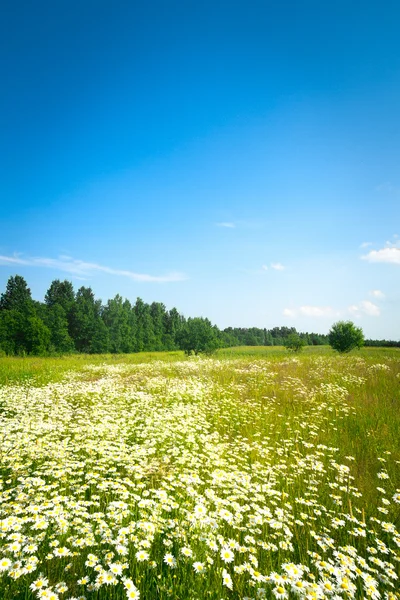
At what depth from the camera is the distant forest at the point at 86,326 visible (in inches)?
1725

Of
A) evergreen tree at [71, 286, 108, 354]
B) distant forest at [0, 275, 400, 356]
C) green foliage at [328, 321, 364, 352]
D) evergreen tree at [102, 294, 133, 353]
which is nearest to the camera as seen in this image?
green foliage at [328, 321, 364, 352]

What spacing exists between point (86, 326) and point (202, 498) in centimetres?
6575

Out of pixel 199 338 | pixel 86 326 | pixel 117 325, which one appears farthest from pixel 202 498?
pixel 117 325

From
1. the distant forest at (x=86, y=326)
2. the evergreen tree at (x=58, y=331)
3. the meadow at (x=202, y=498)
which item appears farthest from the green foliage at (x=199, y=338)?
the meadow at (x=202, y=498)

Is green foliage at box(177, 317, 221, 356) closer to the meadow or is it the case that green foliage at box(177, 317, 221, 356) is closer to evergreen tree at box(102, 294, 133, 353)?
evergreen tree at box(102, 294, 133, 353)

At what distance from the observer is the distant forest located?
144ft

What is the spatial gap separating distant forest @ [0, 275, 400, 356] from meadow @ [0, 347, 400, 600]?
3332 cm

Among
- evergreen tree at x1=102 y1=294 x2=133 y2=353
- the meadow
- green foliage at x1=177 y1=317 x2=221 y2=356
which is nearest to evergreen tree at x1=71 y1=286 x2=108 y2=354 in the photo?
evergreen tree at x1=102 y1=294 x2=133 y2=353

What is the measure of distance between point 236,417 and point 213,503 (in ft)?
13.1

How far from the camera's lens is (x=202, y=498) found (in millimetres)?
3293

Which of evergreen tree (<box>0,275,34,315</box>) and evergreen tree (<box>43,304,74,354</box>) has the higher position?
evergreen tree (<box>0,275,34,315</box>)

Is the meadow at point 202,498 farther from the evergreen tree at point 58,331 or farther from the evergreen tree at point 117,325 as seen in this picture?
A: the evergreen tree at point 117,325

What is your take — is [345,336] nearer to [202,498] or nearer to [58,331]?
[202,498]

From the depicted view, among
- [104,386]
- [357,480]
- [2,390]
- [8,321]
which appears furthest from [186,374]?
[8,321]
